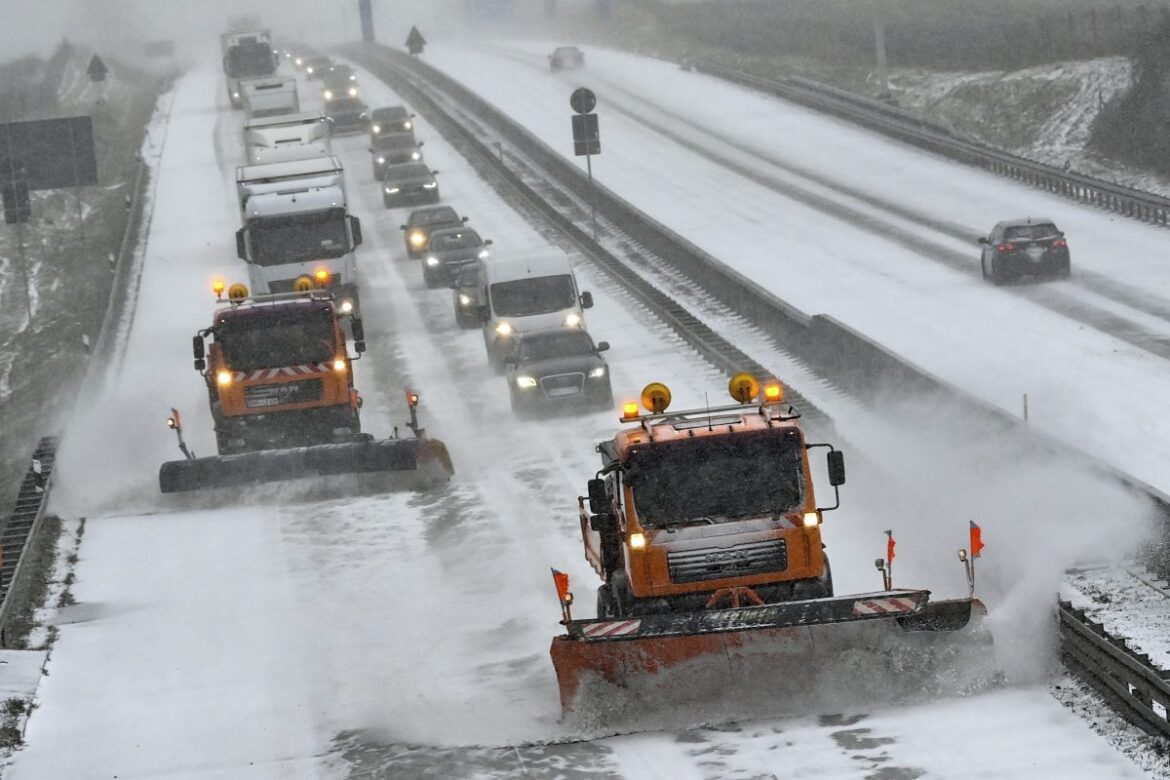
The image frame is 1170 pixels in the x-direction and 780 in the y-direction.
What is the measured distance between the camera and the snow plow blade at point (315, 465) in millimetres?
21891

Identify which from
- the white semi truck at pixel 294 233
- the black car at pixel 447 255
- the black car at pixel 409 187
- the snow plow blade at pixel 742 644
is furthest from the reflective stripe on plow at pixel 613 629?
the black car at pixel 409 187

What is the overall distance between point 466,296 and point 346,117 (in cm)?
3364

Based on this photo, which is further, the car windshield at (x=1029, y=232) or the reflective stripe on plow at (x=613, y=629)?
the car windshield at (x=1029, y=232)

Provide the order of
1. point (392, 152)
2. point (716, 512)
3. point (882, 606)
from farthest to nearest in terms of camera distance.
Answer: point (392, 152), point (716, 512), point (882, 606)

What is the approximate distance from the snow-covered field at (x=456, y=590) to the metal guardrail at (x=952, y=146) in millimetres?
8884

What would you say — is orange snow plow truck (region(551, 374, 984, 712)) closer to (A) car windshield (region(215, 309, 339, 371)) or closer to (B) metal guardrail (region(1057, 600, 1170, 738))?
(B) metal guardrail (region(1057, 600, 1170, 738))

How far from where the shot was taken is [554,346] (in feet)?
87.4

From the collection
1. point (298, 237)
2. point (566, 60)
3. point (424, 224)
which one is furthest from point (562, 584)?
point (566, 60)

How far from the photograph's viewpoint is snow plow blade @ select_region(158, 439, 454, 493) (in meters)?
21.9

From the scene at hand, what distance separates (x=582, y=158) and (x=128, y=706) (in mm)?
43645

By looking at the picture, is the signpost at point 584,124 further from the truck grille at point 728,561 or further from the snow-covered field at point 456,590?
the truck grille at point 728,561

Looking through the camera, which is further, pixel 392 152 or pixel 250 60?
pixel 250 60

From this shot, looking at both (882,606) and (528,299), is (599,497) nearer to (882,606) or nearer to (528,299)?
(882,606)

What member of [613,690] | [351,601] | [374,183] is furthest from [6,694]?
[374,183]
